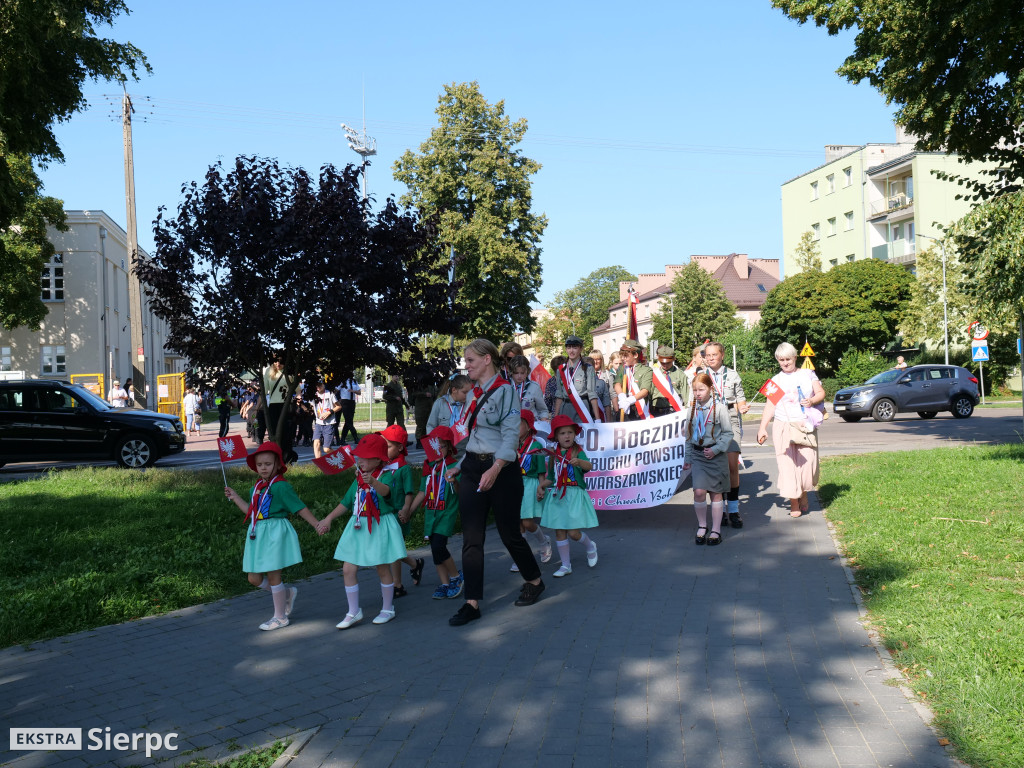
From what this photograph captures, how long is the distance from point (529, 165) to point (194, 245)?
110 feet

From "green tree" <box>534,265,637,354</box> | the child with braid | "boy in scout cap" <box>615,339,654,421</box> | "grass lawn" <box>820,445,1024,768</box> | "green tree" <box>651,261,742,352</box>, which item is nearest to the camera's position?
"grass lawn" <box>820,445,1024,768</box>

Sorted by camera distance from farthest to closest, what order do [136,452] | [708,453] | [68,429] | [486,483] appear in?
[136,452], [68,429], [708,453], [486,483]

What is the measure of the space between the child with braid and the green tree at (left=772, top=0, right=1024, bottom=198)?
5.67 m

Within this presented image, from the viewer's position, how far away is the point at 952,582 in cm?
633

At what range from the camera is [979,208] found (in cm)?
1229

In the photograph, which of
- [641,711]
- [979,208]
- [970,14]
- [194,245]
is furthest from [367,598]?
[979,208]

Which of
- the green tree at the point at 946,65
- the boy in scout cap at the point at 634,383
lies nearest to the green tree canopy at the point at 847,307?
the green tree at the point at 946,65

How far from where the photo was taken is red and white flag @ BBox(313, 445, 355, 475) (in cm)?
638

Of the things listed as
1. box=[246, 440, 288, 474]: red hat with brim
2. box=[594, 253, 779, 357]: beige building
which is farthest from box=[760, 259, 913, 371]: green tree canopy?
box=[246, 440, 288, 474]: red hat with brim

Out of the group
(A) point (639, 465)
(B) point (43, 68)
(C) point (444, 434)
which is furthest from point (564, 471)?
(B) point (43, 68)

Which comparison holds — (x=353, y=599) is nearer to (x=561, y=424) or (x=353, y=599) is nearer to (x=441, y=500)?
(x=441, y=500)

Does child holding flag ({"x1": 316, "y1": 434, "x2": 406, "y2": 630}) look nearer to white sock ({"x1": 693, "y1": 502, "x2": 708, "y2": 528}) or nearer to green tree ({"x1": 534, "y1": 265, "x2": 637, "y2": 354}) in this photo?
white sock ({"x1": 693, "y1": 502, "x2": 708, "y2": 528})

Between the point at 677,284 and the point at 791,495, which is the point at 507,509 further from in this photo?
the point at 677,284

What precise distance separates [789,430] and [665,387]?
1.95 meters
